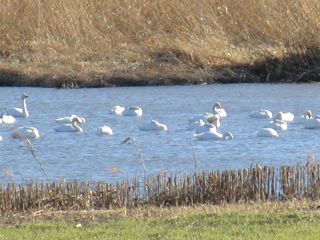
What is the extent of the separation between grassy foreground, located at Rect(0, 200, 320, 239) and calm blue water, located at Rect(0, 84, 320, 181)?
278 centimetres

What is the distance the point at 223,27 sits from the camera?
2822 cm

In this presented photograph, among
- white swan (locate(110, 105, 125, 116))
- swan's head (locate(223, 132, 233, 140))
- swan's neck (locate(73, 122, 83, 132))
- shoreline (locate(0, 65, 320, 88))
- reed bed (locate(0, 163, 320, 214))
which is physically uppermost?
reed bed (locate(0, 163, 320, 214))

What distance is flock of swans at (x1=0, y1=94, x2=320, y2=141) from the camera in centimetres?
1552

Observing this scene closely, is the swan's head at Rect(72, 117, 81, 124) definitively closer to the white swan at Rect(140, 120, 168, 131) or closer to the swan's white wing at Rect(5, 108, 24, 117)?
the white swan at Rect(140, 120, 168, 131)

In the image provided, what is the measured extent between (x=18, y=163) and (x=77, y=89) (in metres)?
10.1

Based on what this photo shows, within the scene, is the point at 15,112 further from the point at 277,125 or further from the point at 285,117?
the point at 277,125

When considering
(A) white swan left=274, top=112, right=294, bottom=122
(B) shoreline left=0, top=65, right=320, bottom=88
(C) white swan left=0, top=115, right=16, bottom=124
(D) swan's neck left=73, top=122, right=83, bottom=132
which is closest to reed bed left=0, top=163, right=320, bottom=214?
(D) swan's neck left=73, top=122, right=83, bottom=132

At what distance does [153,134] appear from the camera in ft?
52.3

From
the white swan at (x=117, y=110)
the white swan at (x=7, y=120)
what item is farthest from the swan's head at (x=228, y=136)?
the white swan at (x=7, y=120)

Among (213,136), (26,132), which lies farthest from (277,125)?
(26,132)

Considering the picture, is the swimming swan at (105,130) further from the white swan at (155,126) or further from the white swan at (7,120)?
the white swan at (7,120)

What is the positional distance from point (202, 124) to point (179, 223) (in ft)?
25.6

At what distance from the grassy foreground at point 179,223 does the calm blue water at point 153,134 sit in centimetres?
278

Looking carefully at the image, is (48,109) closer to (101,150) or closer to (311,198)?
(101,150)
